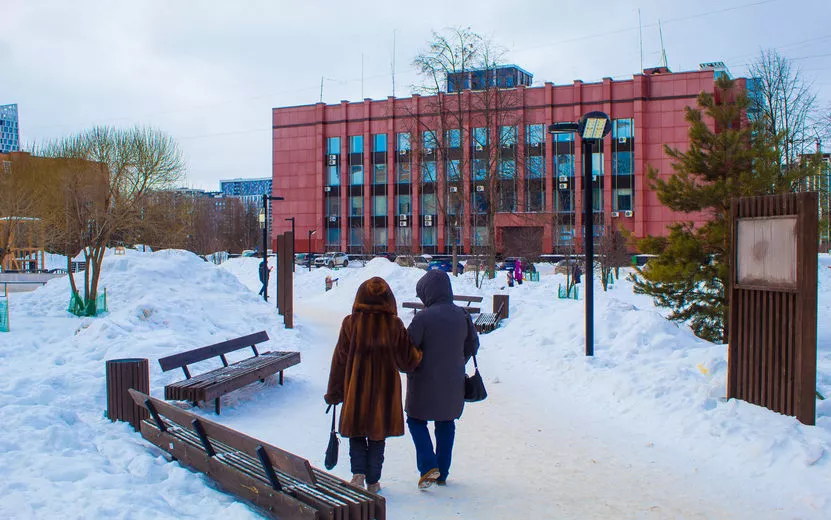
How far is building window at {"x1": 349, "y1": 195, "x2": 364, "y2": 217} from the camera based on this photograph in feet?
206

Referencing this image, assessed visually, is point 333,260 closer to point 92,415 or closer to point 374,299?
point 92,415

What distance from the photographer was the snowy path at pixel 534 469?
4832mm

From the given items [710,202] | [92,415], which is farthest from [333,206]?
[92,415]

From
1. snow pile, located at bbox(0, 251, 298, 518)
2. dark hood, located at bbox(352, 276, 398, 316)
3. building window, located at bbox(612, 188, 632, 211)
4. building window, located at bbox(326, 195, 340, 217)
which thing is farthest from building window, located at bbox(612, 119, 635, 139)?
dark hood, located at bbox(352, 276, 398, 316)

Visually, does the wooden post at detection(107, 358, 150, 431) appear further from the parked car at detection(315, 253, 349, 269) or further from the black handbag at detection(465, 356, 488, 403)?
the parked car at detection(315, 253, 349, 269)

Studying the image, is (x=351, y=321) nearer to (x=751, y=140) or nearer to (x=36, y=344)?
(x=36, y=344)

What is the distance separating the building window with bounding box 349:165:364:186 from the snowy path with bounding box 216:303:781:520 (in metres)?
55.3

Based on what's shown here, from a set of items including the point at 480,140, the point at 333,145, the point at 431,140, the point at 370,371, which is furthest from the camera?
the point at 333,145

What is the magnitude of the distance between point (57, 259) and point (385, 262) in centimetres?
4202

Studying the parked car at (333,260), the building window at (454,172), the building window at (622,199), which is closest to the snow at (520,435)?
the building window at (454,172)

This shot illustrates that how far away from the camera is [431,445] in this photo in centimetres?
520

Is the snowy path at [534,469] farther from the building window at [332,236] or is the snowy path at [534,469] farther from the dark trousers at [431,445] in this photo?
the building window at [332,236]

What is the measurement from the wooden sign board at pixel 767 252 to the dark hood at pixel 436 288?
3.49 metres

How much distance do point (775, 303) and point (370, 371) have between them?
168 inches
